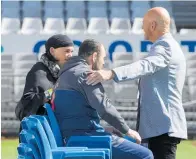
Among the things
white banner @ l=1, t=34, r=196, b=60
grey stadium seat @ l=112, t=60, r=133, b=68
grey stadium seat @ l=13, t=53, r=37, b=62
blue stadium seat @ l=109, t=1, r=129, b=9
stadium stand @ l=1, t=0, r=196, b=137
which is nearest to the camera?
stadium stand @ l=1, t=0, r=196, b=137

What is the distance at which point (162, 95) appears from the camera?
14.0 ft

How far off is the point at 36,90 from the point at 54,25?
13046 mm

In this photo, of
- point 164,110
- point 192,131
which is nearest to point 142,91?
point 164,110

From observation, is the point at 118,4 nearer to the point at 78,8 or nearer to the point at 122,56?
the point at 78,8

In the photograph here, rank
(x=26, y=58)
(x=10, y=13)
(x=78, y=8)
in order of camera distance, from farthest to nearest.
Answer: (x=78, y=8)
(x=10, y=13)
(x=26, y=58)

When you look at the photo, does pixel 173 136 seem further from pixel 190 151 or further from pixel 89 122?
pixel 190 151

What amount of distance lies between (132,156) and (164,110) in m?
0.34

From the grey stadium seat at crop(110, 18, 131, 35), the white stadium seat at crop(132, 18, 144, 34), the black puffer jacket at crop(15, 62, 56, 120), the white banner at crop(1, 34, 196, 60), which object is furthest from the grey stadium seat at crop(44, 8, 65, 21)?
the black puffer jacket at crop(15, 62, 56, 120)

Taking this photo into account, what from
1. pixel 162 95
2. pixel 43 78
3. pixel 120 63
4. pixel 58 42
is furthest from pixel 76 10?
pixel 162 95

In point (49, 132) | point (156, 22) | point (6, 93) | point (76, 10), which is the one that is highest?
point (76, 10)

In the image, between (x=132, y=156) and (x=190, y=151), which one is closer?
(x=132, y=156)

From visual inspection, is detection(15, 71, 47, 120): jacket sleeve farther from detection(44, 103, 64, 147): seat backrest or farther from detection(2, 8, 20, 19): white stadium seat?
detection(2, 8, 20, 19): white stadium seat

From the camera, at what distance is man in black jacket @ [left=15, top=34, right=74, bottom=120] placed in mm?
4727

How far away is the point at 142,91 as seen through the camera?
4.35 metres
